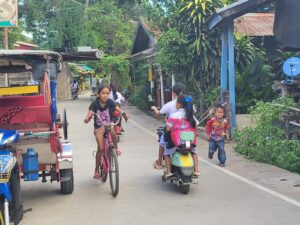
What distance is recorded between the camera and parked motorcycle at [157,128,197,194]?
283 inches

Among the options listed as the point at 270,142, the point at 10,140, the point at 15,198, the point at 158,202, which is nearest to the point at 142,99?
the point at 270,142

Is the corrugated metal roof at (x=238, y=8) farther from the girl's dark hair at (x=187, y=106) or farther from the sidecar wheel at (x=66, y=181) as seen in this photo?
the sidecar wheel at (x=66, y=181)

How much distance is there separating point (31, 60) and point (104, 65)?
2552 centimetres

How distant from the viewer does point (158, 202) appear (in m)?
6.90

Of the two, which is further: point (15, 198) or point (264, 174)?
point (264, 174)

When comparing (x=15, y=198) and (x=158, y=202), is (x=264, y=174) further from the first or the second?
(x=15, y=198)

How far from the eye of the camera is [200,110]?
15.9 m

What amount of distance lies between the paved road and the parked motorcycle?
19 centimetres

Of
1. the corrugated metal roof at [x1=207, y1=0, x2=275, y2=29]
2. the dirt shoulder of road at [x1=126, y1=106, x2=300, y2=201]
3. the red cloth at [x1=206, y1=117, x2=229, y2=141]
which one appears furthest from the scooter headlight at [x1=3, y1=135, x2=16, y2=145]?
the corrugated metal roof at [x1=207, y1=0, x2=275, y2=29]

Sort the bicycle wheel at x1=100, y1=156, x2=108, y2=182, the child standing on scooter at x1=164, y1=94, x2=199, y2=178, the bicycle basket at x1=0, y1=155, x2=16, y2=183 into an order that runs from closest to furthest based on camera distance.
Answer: the bicycle basket at x1=0, y1=155, x2=16, y2=183, the child standing on scooter at x1=164, y1=94, x2=199, y2=178, the bicycle wheel at x1=100, y1=156, x2=108, y2=182

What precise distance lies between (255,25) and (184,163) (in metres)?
14.0

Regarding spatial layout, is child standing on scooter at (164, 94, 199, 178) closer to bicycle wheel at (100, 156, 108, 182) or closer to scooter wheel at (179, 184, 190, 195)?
scooter wheel at (179, 184, 190, 195)

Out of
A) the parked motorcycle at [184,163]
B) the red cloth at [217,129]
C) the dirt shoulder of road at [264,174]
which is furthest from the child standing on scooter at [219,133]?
the parked motorcycle at [184,163]

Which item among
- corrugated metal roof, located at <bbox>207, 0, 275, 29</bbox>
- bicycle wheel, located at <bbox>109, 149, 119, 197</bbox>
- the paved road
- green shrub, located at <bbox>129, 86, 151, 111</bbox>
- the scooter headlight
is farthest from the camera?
green shrub, located at <bbox>129, 86, 151, 111</bbox>
